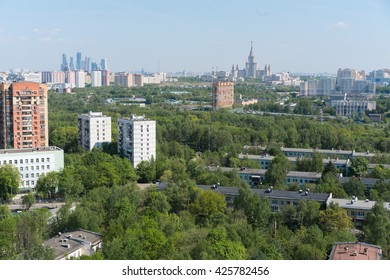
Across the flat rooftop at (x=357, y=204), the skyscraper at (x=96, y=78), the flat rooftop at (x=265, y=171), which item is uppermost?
the skyscraper at (x=96, y=78)

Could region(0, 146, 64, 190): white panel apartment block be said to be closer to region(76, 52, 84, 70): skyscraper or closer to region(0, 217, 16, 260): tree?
region(0, 217, 16, 260): tree

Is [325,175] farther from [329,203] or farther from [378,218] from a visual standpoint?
[378,218]

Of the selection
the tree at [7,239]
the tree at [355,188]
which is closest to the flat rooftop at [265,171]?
the tree at [355,188]

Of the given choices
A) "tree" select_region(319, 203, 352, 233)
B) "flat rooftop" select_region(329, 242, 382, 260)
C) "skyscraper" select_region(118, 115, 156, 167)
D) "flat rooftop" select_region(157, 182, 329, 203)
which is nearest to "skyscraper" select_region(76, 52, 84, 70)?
"skyscraper" select_region(118, 115, 156, 167)

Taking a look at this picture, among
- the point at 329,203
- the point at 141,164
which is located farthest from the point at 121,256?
the point at 141,164

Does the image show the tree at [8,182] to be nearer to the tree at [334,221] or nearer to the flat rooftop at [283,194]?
the flat rooftop at [283,194]

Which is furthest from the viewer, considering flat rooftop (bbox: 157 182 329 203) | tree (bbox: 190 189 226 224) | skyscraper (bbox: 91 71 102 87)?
skyscraper (bbox: 91 71 102 87)
